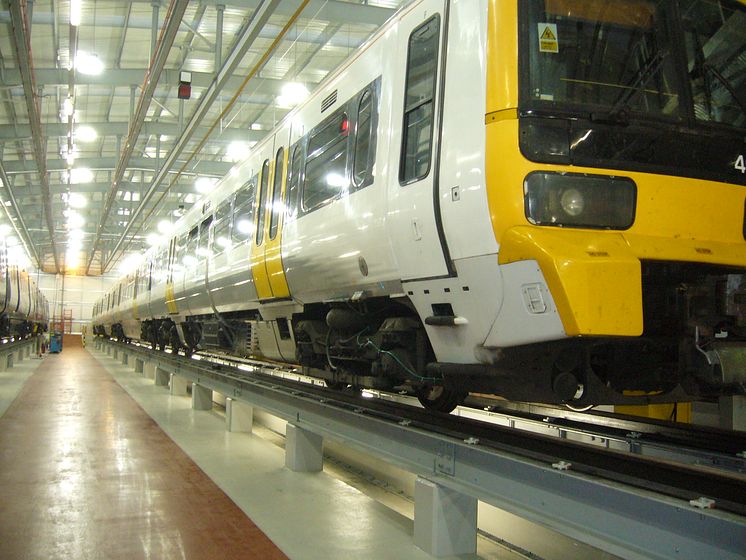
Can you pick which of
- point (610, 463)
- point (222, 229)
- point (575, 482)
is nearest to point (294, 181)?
point (222, 229)

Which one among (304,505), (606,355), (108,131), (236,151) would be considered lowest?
(304,505)

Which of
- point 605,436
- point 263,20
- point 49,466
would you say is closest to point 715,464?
point 605,436

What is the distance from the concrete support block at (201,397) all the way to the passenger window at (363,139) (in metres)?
5.42

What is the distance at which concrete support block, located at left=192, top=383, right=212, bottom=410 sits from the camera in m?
8.53

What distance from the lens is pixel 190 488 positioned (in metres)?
4.59

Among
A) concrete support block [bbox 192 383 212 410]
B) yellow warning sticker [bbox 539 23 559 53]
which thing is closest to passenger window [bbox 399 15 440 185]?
yellow warning sticker [bbox 539 23 559 53]

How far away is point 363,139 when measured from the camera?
13.1ft

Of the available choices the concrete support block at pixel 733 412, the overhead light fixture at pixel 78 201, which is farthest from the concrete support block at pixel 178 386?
the overhead light fixture at pixel 78 201

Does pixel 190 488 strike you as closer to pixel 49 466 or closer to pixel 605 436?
pixel 49 466

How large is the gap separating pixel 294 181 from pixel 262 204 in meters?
0.93

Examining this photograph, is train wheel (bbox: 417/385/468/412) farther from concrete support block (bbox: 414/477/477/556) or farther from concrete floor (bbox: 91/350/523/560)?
concrete support block (bbox: 414/477/477/556)

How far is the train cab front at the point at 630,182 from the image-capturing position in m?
2.58

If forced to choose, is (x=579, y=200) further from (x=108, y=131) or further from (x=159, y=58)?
(x=108, y=131)

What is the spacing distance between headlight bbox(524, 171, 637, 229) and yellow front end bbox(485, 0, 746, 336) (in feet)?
0.10
